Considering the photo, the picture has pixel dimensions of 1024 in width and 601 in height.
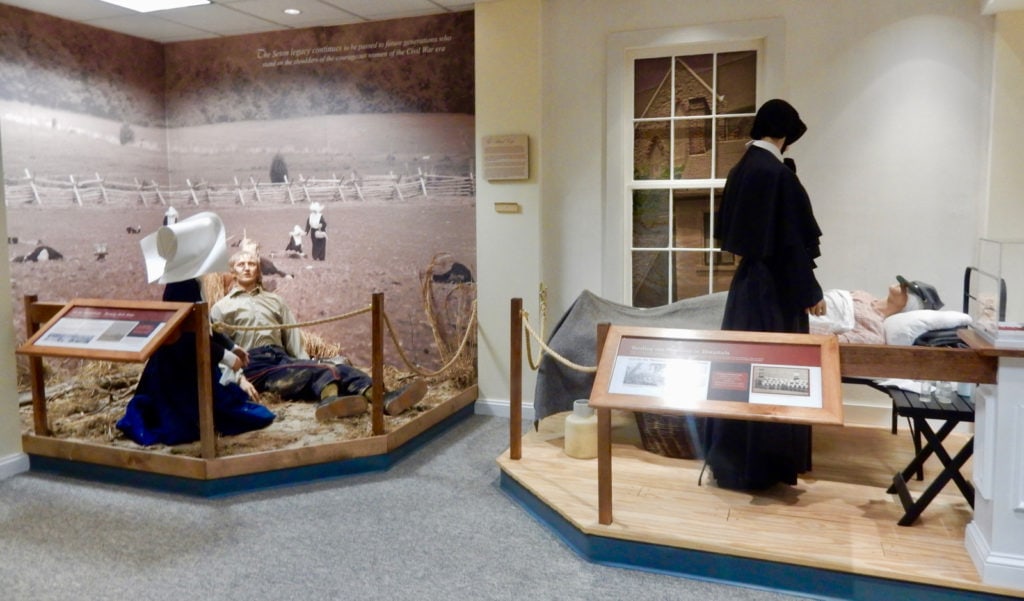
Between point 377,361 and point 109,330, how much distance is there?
1417 mm

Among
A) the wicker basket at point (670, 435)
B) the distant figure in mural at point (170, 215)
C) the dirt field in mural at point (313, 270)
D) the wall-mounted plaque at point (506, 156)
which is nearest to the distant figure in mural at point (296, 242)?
the dirt field in mural at point (313, 270)

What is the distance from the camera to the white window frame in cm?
475

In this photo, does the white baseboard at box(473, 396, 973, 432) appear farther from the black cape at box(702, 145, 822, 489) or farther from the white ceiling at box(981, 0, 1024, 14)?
the white ceiling at box(981, 0, 1024, 14)

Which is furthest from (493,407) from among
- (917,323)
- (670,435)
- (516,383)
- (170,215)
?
(170,215)

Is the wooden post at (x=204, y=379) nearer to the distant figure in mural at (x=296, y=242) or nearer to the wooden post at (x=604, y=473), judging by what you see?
the wooden post at (x=604, y=473)

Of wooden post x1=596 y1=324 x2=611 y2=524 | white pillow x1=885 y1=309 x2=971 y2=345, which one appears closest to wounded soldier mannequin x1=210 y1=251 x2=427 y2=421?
wooden post x1=596 y1=324 x2=611 y2=524

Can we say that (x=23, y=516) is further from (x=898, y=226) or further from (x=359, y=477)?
(x=898, y=226)

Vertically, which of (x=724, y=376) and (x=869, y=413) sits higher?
(x=724, y=376)

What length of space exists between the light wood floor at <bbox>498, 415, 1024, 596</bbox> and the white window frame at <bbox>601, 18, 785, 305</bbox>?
147 cm

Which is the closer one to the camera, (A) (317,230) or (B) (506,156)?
(B) (506,156)

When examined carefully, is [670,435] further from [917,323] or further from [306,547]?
[306,547]

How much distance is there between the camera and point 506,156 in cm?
521

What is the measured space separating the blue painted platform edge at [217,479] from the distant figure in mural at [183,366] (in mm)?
233

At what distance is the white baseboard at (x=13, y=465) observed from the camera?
4.21 meters
